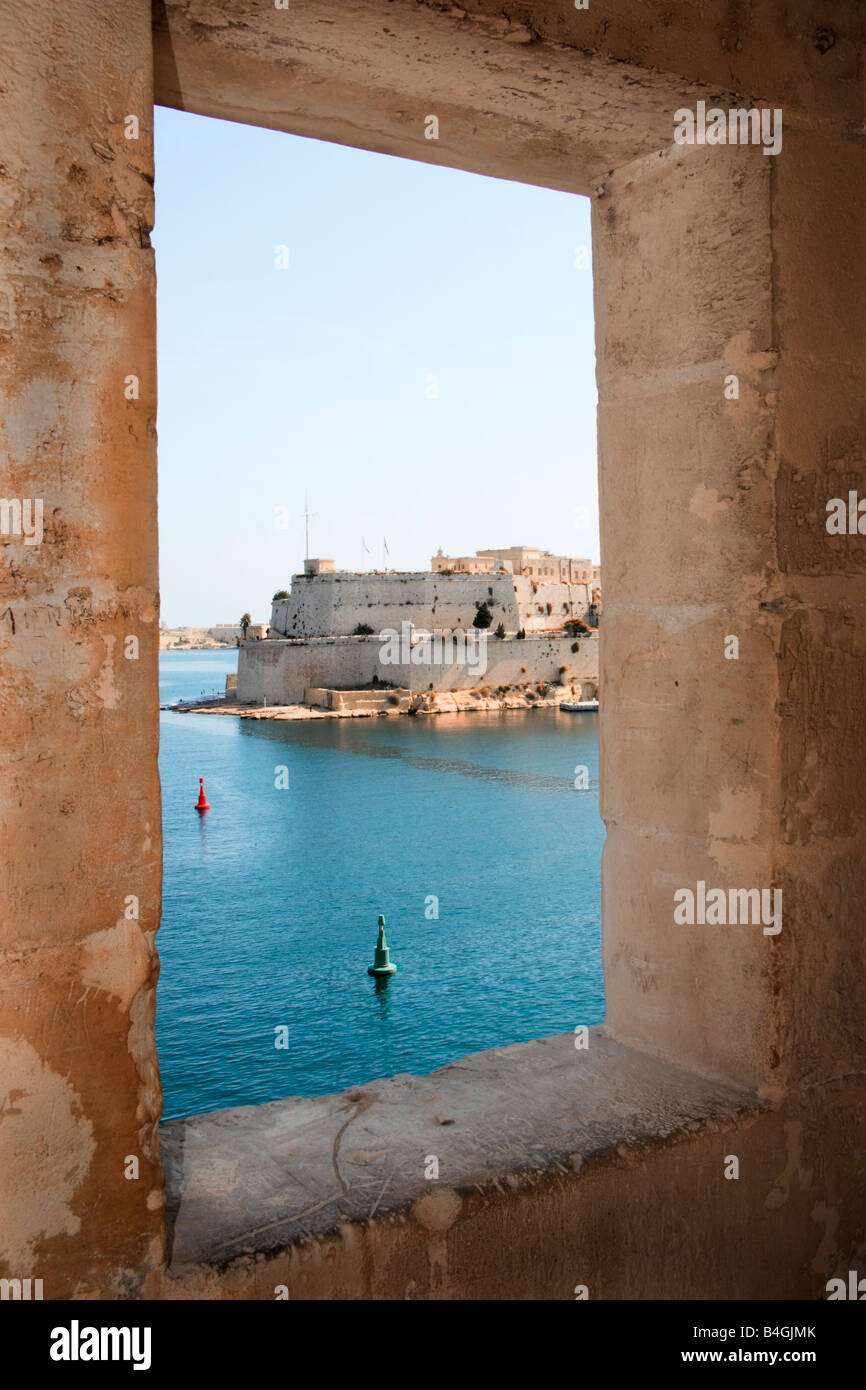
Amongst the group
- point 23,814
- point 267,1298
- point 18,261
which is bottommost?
point 267,1298

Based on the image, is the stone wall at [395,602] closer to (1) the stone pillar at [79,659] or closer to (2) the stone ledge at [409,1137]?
(2) the stone ledge at [409,1137]

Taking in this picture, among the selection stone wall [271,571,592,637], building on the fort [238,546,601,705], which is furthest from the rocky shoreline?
stone wall [271,571,592,637]

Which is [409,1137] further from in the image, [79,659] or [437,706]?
[437,706]

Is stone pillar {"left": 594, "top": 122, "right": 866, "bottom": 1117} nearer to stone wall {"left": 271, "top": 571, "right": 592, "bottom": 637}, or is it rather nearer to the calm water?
the calm water

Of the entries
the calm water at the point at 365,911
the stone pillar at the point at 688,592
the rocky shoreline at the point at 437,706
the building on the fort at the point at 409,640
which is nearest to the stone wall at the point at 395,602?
the building on the fort at the point at 409,640

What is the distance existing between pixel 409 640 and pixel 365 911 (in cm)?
2536

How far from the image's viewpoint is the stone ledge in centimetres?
150

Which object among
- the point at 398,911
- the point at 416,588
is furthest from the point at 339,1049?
the point at 416,588

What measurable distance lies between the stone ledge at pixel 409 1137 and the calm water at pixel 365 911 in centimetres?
1048

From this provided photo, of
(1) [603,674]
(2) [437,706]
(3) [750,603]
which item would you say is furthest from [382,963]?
(2) [437,706]

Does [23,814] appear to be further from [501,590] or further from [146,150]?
[501,590]

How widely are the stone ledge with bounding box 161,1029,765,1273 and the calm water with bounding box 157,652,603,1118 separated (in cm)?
1048
